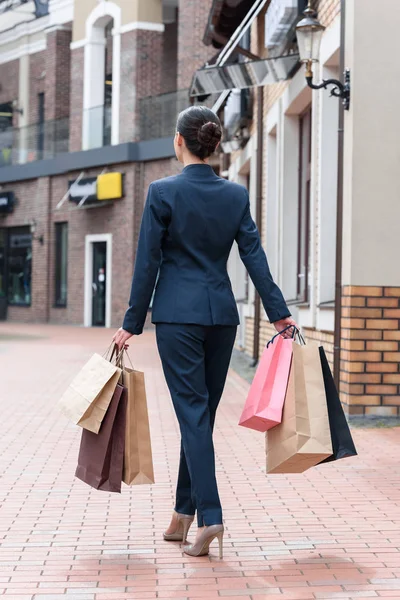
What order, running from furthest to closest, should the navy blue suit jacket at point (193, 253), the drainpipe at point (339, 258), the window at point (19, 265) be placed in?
the window at point (19, 265), the drainpipe at point (339, 258), the navy blue suit jacket at point (193, 253)

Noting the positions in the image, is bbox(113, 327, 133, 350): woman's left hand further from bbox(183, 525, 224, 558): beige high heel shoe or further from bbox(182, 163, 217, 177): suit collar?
bbox(183, 525, 224, 558): beige high heel shoe

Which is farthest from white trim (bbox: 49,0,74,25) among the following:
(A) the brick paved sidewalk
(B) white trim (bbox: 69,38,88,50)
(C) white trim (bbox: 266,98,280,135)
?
(A) the brick paved sidewalk

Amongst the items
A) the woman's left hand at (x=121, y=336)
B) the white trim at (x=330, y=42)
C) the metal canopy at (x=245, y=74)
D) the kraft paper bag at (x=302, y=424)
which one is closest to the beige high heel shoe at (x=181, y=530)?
the kraft paper bag at (x=302, y=424)

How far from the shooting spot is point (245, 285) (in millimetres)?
18781

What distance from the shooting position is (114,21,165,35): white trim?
28141 mm

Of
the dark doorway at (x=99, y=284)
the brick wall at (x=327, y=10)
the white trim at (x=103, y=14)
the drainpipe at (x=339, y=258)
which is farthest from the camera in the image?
the dark doorway at (x=99, y=284)

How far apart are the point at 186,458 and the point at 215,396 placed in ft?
1.04

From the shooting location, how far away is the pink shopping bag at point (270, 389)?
4.14 metres

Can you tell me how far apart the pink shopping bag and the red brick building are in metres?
22.2

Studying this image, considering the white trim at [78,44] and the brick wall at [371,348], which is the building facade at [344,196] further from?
the white trim at [78,44]

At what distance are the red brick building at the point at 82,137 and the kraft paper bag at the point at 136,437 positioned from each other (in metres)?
22.2

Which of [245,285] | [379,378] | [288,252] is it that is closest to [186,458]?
[379,378]

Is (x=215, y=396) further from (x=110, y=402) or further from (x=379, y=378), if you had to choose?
(x=379, y=378)

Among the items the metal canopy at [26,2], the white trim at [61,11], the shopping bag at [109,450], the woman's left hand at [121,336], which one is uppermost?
the metal canopy at [26,2]
